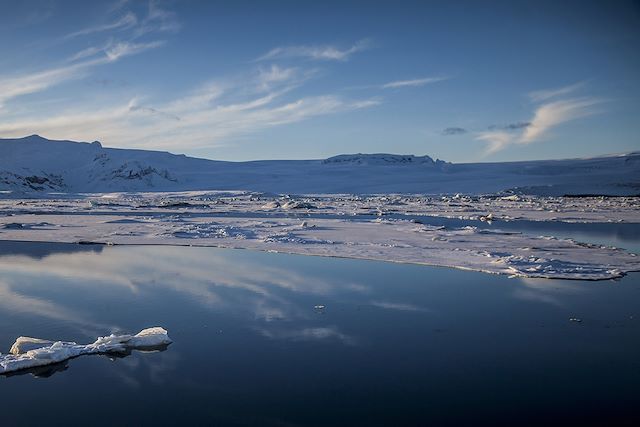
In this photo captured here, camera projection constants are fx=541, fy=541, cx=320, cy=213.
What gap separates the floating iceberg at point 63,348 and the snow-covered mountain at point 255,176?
3428 centimetres

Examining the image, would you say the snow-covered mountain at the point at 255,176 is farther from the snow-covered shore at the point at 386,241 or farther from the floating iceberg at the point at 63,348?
the floating iceberg at the point at 63,348

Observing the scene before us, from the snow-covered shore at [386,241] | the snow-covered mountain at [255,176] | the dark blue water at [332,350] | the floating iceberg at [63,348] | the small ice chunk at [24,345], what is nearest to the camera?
the dark blue water at [332,350]

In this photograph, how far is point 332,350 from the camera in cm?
424

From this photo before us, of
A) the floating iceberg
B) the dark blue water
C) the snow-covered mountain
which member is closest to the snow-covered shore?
the dark blue water

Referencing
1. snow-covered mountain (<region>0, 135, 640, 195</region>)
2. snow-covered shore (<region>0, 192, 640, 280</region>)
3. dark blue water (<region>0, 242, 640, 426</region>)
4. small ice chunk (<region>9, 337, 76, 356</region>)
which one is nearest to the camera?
dark blue water (<region>0, 242, 640, 426</region>)

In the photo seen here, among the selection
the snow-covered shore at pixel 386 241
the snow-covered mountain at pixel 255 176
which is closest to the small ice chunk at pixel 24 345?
the snow-covered shore at pixel 386 241

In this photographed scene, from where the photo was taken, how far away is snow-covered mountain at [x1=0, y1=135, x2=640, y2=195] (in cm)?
4094

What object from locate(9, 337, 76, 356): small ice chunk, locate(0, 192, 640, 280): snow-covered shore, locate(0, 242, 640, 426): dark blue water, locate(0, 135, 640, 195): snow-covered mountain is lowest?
locate(0, 242, 640, 426): dark blue water

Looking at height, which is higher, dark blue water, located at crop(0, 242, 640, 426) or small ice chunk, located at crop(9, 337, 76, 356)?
small ice chunk, located at crop(9, 337, 76, 356)

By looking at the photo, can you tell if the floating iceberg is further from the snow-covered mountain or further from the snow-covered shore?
the snow-covered mountain

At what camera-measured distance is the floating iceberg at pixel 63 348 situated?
3.83 meters

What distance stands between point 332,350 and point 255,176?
51612 mm

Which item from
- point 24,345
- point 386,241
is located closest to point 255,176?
point 386,241

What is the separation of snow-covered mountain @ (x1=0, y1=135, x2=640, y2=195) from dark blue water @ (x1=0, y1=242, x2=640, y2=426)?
3162cm
